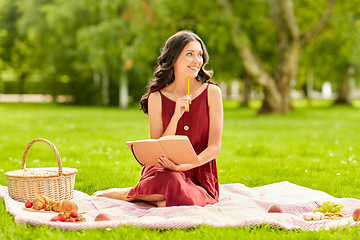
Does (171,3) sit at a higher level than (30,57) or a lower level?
higher

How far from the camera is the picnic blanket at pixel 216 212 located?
3107 millimetres

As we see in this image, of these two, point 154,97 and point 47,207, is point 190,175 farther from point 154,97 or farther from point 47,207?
point 47,207

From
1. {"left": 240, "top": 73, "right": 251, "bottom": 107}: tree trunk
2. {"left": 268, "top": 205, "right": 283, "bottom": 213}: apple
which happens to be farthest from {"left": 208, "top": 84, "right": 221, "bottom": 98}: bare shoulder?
{"left": 240, "top": 73, "right": 251, "bottom": 107}: tree trunk

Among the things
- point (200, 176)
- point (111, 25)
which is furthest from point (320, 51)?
point (200, 176)

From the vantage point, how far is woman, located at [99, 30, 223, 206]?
3.63 metres

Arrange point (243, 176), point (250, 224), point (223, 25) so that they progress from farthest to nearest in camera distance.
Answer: point (223, 25) → point (243, 176) → point (250, 224)

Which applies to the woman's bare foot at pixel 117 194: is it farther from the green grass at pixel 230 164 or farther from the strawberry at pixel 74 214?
the strawberry at pixel 74 214

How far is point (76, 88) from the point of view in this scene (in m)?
28.4

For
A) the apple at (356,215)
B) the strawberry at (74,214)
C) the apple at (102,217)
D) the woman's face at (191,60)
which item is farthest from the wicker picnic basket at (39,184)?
the apple at (356,215)

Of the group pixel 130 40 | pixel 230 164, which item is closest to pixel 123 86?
pixel 130 40

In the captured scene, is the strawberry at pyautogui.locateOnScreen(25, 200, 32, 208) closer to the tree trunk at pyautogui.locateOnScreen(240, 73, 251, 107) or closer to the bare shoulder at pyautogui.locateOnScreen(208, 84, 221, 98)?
the bare shoulder at pyautogui.locateOnScreen(208, 84, 221, 98)

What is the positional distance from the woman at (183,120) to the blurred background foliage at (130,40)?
3.48 m

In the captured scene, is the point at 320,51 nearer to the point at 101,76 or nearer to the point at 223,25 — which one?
the point at 223,25

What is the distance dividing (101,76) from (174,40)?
24314 millimetres
